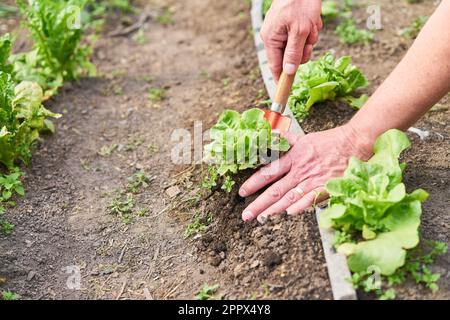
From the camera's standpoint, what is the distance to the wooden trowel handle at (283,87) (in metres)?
2.98

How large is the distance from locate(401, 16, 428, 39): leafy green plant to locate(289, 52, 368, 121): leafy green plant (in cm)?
98

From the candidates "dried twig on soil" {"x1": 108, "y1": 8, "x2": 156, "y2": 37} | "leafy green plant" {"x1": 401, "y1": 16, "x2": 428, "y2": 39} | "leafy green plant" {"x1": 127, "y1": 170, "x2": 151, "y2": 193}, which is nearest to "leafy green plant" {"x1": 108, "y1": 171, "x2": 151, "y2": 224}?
"leafy green plant" {"x1": 127, "y1": 170, "x2": 151, "y2": 193}

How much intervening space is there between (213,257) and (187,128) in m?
1.23

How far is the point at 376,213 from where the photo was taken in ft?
8.08

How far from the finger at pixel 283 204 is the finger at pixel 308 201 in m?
0.04

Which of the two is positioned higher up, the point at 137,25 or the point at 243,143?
the point at 243,143

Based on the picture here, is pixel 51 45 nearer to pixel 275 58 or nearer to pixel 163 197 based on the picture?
pixel 163 197

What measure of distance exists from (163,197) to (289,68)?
987 mm

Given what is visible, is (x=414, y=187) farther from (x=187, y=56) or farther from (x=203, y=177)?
(x=187, y=56)

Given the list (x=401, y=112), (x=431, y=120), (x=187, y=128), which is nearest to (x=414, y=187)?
(x=401, y=112)

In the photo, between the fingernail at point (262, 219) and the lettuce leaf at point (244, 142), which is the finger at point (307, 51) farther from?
the fingernail at point (262, 219)

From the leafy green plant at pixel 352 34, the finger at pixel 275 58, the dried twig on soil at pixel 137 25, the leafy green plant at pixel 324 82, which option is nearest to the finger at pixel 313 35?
the finger at pixel 275 58

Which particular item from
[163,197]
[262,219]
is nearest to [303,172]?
[262,219]

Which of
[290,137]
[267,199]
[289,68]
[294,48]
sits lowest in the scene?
[267,199]
